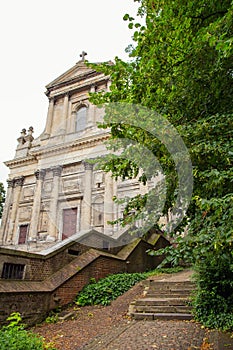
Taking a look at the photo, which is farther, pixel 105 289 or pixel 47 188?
pixel 47 188

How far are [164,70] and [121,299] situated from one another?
232 inches

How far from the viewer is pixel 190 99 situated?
5.13 m

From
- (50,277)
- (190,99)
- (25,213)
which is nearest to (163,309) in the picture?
(50,277)

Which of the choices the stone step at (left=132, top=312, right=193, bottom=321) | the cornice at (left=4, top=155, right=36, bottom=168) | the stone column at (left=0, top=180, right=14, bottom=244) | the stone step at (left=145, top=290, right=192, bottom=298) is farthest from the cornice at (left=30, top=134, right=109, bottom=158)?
the stone step at (left=132, top=312, right=193, bottom=321)

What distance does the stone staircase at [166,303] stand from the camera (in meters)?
5.61

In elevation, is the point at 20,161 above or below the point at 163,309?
above

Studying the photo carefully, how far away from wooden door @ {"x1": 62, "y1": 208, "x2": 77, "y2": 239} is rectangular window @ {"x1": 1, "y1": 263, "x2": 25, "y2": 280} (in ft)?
47.6

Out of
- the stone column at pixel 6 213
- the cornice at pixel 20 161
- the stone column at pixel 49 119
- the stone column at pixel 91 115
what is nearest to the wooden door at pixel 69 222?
the stone column at pixel 6 213

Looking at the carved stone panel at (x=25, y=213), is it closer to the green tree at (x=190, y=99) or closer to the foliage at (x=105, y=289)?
the foliage at (x=105, y=289)

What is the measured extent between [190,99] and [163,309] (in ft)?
14.9

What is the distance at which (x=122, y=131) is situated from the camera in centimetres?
562

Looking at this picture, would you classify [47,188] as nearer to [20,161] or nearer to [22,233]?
[22,233]

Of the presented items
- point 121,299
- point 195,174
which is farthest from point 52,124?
point 195,174

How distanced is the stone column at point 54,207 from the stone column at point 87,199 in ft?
8.32
